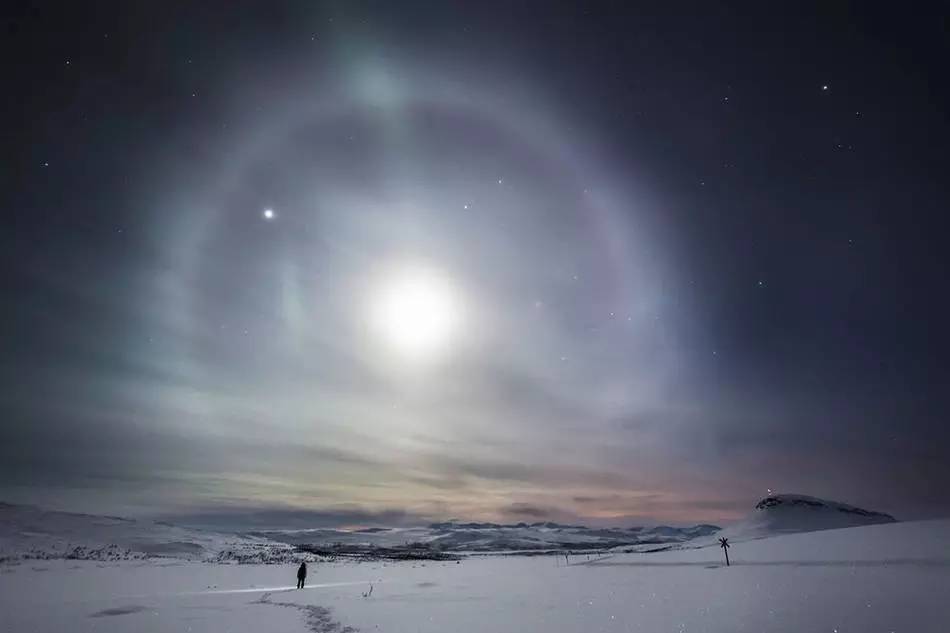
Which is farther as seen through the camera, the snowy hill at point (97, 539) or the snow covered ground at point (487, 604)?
the snowy hill at point (97, 539)

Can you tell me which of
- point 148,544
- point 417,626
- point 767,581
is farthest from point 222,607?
point 148,544

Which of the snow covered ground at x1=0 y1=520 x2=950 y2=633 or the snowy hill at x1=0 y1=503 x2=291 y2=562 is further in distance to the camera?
the snowy hill at x1=0 y1=503 x2=291 y2=562

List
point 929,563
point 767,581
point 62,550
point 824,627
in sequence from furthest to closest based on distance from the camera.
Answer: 1. point 62,550
2. point 929,563
3. point 767,581
4. point 824,627

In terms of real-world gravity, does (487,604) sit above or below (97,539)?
above

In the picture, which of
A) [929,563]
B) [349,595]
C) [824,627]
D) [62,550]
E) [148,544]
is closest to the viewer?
[824,627]

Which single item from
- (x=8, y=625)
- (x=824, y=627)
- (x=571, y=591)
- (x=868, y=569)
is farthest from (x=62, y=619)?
(x=868, y=569)

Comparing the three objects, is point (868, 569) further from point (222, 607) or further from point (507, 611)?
point (222, 607)

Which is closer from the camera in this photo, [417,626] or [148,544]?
[417,626]

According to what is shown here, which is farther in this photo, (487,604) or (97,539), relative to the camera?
(97,539)
